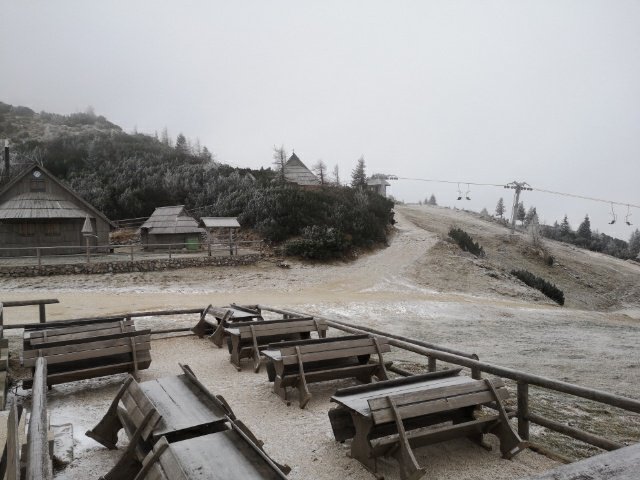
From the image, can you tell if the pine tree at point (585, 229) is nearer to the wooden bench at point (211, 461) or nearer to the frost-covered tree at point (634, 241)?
the frost-covered tree at point (634, 241)

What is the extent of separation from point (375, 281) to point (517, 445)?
688 inches

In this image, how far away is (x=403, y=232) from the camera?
34.7 m

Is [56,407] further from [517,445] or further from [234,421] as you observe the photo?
[517,445]

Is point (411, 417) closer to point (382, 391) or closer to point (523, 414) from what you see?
point (382, 391)

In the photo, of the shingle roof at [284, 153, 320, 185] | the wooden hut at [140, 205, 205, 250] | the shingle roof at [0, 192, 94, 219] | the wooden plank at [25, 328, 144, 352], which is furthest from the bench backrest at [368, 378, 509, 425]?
the shingle roof at [284, 153, 320, 185]

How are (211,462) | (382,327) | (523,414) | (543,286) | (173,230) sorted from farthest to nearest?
(173,230)
(543,286)
(382,327)
(523,414)
(211,462)

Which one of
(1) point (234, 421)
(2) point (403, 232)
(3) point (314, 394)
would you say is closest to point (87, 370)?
(3) point (314, 394)

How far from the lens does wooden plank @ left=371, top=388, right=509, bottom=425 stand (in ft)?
14.2

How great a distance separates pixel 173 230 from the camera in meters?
27.0

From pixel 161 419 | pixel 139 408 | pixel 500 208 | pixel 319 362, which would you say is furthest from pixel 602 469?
pixel 500 208

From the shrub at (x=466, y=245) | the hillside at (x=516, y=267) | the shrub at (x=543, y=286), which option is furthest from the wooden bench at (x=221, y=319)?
the shrub at (x=466, y=245)

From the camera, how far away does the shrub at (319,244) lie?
82.8ft

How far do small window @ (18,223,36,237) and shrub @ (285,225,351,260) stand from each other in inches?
567

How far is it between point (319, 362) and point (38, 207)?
24311mm
